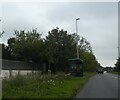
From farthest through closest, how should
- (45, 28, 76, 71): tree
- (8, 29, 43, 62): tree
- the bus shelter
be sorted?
1. (8, 29, 43, 62): tree
2. (45, 28, 76, 71): tree
3. the bus shelter

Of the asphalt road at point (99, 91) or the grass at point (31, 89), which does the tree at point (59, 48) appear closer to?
the asphalt road at point (99, 91)

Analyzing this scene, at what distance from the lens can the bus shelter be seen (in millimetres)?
52312

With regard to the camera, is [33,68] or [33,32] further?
[33,32]

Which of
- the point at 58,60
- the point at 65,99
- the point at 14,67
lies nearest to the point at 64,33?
the point at 58,60

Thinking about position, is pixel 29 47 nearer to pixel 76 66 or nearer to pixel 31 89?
pixel 76 66

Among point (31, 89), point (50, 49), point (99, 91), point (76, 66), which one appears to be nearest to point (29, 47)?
point (50, 49)

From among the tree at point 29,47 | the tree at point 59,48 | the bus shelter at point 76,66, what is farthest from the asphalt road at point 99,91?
the tree at point 29,47

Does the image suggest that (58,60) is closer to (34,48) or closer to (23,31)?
(34,48)

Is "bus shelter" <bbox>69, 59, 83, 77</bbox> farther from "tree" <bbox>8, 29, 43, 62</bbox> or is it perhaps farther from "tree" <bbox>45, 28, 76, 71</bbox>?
"tree" <bbox>8, 29, 43, 62</bbox>

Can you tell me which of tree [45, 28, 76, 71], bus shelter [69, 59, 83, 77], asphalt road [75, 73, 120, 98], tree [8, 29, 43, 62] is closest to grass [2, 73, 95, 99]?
asphalt road [75, 73, 120, 98]

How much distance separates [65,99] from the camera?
58.0 feet

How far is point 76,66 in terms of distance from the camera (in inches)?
2073

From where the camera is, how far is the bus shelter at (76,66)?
52312mm

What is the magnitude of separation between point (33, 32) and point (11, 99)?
56061 millimetres
